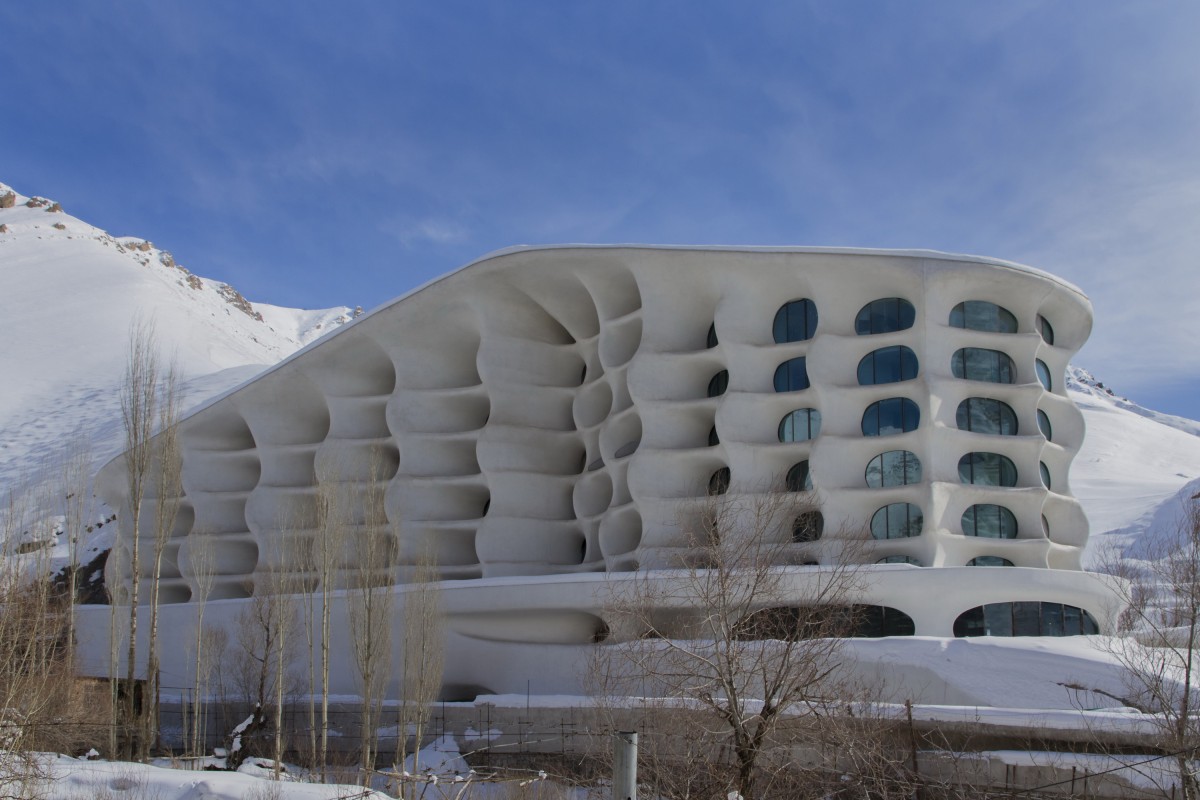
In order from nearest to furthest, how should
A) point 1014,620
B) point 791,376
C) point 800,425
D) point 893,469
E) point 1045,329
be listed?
point 1014,620 < point 893,469 < point 800,425 < point 791,376 < point 1045,329

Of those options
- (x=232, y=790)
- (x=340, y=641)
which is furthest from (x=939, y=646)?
(x=340, y=641)

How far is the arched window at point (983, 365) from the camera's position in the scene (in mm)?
31875

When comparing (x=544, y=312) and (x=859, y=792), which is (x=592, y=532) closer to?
(x=544, y=312)

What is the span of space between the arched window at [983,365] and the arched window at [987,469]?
2.24 metres

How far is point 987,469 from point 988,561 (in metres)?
2.60

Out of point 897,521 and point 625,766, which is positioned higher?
point 897,521

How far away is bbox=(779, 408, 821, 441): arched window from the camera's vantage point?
107 ft

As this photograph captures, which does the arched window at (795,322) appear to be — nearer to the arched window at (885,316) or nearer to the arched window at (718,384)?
the arched window at (885,316)

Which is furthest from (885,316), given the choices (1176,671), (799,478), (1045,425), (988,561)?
(1176,671)

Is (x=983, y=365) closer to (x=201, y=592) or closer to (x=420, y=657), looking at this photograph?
(x=420, y=657)

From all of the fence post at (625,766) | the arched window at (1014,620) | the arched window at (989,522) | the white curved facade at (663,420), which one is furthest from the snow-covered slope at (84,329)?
the fence post at (625,766)

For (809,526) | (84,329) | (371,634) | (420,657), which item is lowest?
(420,657)

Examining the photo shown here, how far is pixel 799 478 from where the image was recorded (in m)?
32.4

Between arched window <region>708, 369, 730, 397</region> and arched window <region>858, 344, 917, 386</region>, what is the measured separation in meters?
4.37
